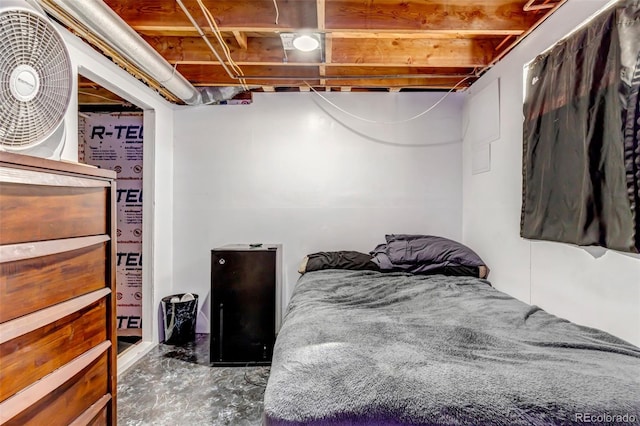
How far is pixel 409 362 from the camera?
1.18 metres

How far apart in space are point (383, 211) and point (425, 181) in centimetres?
51

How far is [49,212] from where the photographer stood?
112cm

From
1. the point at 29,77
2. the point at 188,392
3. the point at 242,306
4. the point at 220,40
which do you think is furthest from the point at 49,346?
the point at 220,40

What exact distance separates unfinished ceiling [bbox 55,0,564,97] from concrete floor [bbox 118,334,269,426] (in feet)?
7.36

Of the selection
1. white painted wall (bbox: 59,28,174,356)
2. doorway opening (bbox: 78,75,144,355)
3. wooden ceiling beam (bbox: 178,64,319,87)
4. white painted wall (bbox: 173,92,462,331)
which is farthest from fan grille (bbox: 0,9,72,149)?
doorway opening (bbox: 78,75,144,355)

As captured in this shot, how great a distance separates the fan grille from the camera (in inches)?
49.1

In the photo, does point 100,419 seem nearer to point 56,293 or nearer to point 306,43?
point 56,293

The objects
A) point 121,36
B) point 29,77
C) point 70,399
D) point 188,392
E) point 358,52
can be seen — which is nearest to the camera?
point 70,399

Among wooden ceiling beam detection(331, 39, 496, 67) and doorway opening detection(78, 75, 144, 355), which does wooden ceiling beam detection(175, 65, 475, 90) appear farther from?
doorway opening detection(78, 75, 144, 355)

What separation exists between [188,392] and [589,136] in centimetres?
264

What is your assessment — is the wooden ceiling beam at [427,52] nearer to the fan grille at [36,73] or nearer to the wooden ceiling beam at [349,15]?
the wooden ceiling beam at [349,15]

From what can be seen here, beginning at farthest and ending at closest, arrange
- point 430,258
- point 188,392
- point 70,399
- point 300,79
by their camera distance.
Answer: point 300,79 < point 430,258 < point 188,392 < point 70,399

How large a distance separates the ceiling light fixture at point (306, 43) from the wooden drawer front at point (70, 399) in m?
2.06

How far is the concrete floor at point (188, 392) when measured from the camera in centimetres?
192
